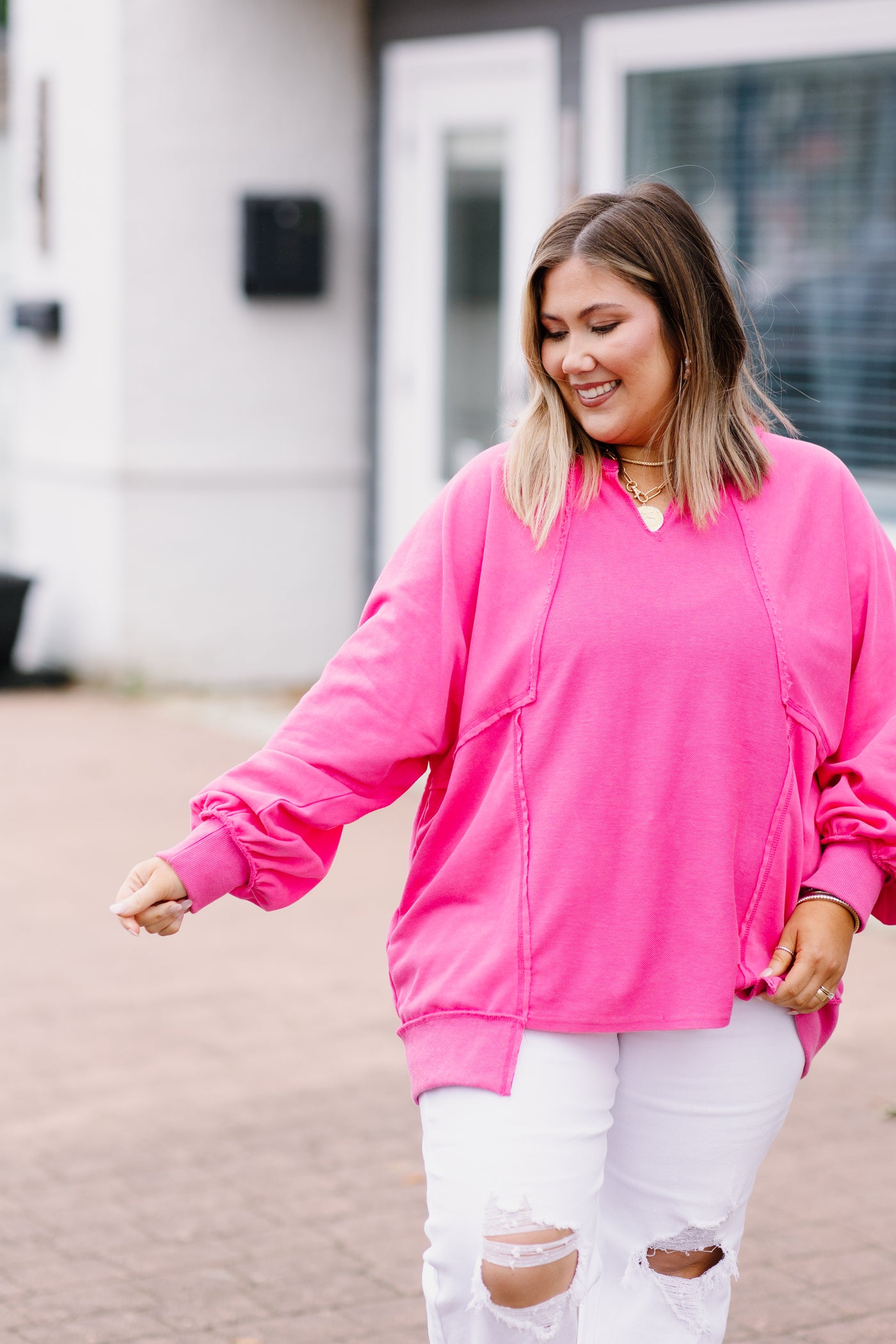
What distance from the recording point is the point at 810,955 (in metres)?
2.32

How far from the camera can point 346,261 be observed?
9625 mm

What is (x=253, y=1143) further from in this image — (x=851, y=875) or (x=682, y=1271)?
(x=851, y=875)

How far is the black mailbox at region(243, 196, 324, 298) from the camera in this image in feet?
30.6

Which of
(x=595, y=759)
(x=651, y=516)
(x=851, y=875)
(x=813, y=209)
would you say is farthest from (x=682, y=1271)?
(x=813, y=209)

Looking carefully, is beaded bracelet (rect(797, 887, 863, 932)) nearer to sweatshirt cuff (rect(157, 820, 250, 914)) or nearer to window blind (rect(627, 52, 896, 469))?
sweatshirt cuff (rect(157, 820, 250, 914))

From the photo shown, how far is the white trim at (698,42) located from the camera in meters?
7.16

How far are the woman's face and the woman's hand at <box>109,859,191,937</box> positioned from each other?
0.77m

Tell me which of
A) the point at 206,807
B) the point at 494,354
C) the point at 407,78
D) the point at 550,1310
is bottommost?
the point at 550,1310

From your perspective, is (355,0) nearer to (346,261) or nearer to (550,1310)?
(346,261)

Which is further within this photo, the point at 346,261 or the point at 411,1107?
the point at 346,261

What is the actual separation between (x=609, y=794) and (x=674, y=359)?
0.58 metres

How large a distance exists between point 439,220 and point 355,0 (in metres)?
1.23

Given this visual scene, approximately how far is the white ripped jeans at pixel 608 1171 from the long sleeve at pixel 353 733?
1.19 feet

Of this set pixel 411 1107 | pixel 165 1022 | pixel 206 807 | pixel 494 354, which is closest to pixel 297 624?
pixel 494 354
